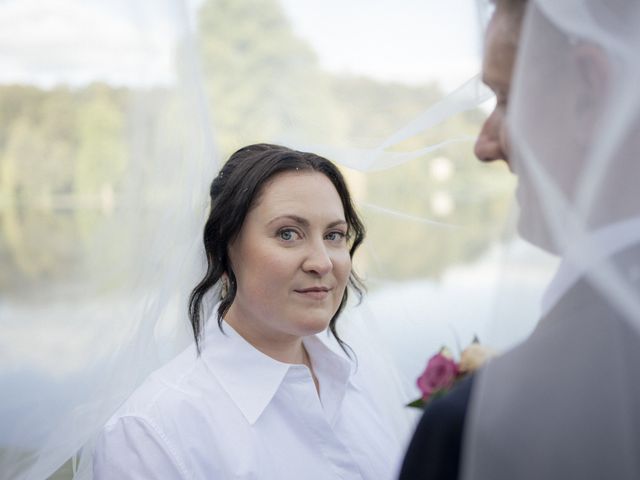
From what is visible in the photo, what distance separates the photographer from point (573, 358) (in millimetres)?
1005


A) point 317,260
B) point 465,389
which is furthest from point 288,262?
point 465,389

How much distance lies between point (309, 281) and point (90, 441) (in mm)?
854

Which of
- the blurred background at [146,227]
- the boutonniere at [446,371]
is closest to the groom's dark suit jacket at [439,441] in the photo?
the boutonniere at [446,371]

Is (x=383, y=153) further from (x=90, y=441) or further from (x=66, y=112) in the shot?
(x=66, y=112)

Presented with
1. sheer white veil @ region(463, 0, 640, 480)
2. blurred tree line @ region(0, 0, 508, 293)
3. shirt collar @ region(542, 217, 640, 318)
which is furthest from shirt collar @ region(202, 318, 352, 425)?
shirt collar @ region(542, 217, 640, 318)

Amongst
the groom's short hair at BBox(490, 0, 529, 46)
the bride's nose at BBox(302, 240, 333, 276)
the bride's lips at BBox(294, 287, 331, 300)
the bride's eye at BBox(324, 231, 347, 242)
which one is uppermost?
the groom's short hair at BBox(490, 0, 529, 46)

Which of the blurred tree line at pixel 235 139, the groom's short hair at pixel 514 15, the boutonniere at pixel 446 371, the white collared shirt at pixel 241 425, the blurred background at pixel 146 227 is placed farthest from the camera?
the blurred tree line at pixel 235 139

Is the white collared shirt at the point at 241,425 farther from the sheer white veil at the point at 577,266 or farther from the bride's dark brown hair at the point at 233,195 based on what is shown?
the sheer white veil at the point at 577,266

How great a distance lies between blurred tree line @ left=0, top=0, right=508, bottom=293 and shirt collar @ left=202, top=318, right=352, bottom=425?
50 centimetres

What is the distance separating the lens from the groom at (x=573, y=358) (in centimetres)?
98

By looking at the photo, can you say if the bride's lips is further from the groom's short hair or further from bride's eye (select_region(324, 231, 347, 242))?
the groom's short hair

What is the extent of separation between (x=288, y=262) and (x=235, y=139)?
1862 mm

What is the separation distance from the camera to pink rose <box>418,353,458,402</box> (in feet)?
4.59

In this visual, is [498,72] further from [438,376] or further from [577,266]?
[438,376]
